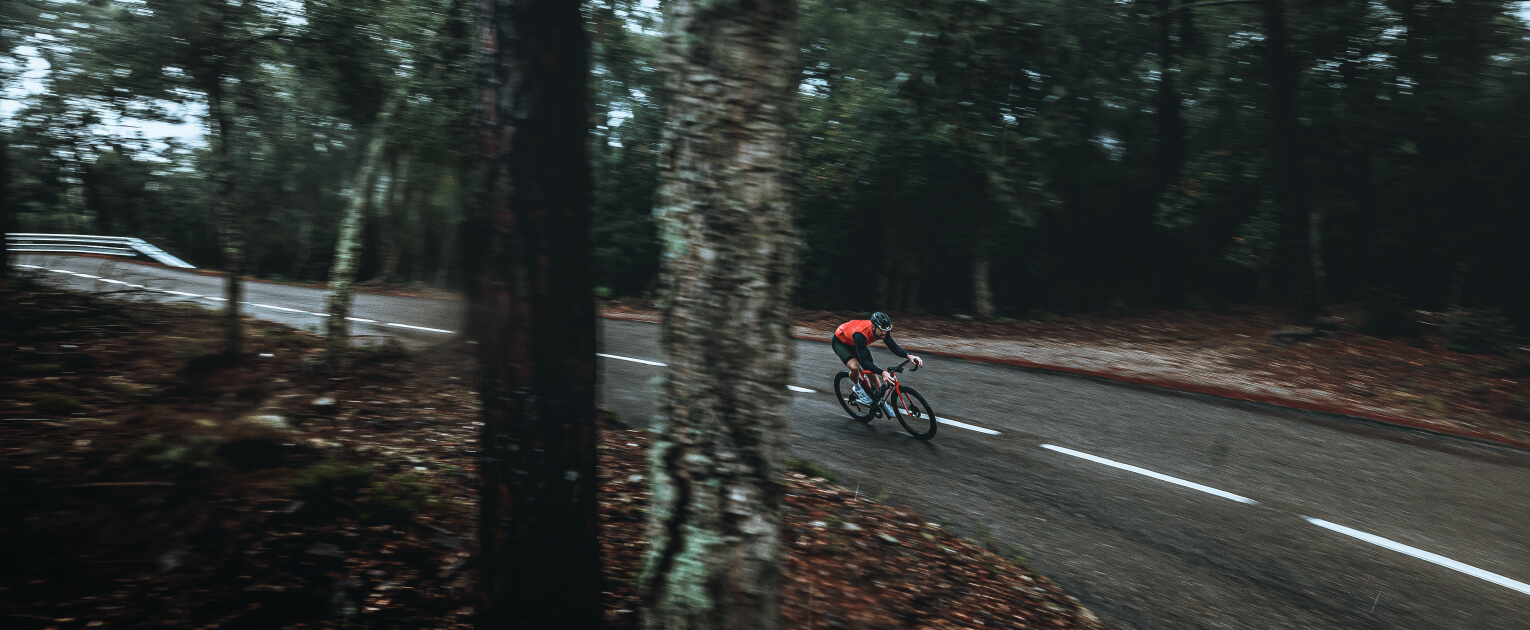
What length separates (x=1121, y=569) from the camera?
18.3ft

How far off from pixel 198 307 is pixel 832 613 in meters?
9.85

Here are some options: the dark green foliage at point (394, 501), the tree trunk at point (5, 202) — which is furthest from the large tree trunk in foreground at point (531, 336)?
the tree trunk at point (5, 202)

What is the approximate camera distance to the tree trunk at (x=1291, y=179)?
51.9 ft

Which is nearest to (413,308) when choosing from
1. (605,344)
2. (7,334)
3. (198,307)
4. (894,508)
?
(605,344)

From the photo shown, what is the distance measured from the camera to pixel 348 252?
8.87m

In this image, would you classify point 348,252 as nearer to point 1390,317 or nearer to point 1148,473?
point 1148,473

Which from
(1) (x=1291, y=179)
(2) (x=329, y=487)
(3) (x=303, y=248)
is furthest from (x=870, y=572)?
(3) (x=303, y=248)

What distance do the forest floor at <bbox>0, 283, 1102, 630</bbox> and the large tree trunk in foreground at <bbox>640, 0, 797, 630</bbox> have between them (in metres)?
0.95

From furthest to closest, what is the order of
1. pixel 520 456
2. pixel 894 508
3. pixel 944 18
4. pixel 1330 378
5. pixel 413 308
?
pixel 413 308, pixel 1330 378, pixel 894 508, pixel 944 18, pixel 520 456

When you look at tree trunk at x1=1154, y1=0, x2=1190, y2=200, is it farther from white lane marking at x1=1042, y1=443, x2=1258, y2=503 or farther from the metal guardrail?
the metal guardrail

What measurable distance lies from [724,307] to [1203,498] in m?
6.30

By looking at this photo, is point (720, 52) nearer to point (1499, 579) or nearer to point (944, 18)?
point (944, 18)

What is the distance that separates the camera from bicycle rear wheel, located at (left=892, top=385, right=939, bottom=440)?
890 cm

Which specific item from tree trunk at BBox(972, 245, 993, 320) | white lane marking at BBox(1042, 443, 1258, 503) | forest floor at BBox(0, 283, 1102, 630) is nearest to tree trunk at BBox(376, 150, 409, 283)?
tree trunk at BBox(972, 245, 993, 320)
